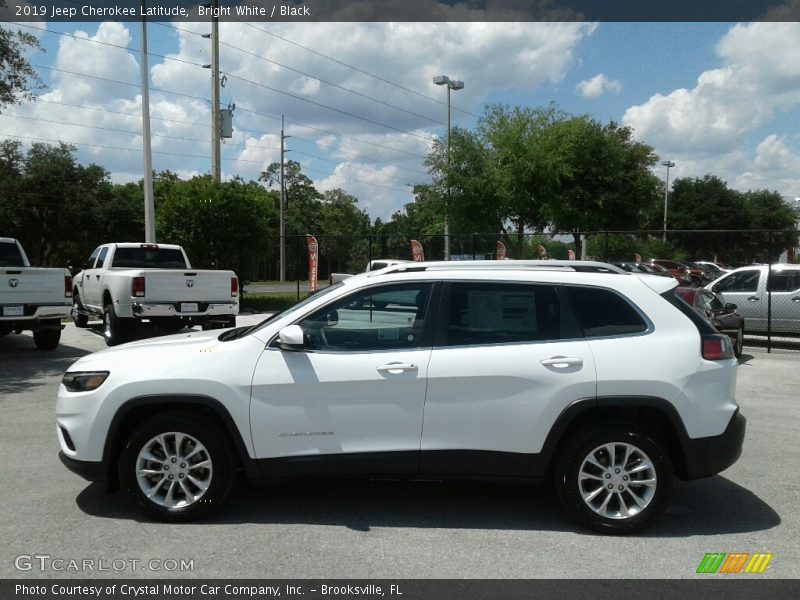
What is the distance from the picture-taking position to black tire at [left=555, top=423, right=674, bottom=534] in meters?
4.79

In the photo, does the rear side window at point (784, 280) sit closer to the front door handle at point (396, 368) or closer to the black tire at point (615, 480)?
the black tire at point (615, 480)

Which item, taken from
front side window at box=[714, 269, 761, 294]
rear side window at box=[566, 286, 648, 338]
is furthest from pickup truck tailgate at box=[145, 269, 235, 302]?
front side window at box=[714, 269, 761, 294]

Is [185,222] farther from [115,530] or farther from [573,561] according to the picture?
[573,561]

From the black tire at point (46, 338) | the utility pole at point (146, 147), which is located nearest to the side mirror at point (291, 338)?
the black tire at point (46, 338)

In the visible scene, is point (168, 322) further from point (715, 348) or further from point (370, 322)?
point (715, 348)

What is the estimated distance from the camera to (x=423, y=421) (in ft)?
15.8

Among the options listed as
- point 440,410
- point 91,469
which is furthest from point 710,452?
point 91,469

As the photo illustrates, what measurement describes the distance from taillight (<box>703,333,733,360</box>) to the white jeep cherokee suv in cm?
1

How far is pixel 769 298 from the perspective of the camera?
1485 cm

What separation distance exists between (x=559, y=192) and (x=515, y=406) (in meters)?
28.9

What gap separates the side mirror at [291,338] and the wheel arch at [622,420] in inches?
68.8

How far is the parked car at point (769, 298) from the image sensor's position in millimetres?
15125
